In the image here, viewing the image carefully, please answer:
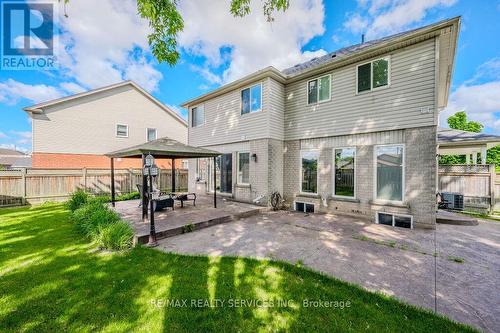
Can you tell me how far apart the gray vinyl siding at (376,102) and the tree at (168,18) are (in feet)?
14.8

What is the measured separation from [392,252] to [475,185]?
8543 mm

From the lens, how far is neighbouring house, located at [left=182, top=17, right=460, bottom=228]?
6098 millimetres

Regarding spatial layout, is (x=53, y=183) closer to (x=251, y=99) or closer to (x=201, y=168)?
(x=201, y=168)

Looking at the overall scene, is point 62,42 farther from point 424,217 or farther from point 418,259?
point 424,217

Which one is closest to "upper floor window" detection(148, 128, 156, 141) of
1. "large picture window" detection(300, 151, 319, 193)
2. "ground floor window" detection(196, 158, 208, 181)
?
"ground floor window" detection(196, 158, 208, 181)

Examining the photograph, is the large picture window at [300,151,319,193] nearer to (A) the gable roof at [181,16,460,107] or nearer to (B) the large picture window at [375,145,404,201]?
(B) the large picture window at [375,145,404,201]

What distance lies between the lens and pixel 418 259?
4066 mm

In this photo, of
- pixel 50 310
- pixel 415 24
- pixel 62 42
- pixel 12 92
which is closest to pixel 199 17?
pixel 62 42

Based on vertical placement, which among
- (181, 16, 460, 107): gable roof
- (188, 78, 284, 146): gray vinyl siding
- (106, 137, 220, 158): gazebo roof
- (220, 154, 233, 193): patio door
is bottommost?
(220, 154, 233, 193): patio door

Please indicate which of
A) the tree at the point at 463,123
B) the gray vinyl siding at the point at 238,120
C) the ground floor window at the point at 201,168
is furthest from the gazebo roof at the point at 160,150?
the tree at the point at 463,123

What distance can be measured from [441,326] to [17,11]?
43.1 feet

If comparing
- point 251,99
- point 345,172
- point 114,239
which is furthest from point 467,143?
point 114,239

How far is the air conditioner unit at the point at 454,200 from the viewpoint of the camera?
29.5ft

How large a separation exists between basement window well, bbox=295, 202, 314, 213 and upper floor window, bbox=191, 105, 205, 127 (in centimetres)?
741
